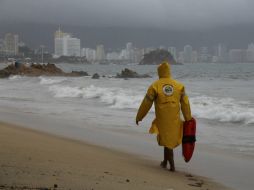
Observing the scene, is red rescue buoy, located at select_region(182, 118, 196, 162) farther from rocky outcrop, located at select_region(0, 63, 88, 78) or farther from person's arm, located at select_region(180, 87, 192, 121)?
rocky outcrop, located at select_region(0, 63, 88, 78)

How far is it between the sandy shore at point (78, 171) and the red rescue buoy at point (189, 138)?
29cm

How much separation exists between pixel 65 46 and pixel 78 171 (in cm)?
17040

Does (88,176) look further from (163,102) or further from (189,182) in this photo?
(163,102)

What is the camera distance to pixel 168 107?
6.38 meters

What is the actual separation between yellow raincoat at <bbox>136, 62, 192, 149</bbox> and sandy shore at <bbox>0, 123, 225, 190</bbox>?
1.47 ft

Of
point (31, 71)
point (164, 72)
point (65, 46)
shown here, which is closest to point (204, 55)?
point (65, 46)

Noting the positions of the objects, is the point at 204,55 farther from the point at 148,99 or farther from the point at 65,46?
the point at 148,99

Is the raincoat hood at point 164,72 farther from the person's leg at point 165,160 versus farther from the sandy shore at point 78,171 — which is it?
the sandy shore at point 78,171

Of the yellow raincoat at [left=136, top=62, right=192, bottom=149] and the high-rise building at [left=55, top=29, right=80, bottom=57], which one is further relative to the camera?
the high-rise building at [left=55, top=29, right=80, bottom=57]

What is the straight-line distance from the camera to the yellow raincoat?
6352mm

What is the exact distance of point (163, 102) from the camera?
20.9 ft

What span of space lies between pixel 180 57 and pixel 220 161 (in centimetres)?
17096

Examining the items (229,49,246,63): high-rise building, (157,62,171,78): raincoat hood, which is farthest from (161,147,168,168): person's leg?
(229,49,246,63): high-rise building

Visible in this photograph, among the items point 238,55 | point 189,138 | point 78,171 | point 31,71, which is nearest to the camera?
point 78,171
